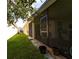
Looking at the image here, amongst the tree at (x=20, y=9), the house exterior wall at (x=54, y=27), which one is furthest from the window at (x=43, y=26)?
the tree at (x=20, y=9)

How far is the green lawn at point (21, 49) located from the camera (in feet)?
6.27

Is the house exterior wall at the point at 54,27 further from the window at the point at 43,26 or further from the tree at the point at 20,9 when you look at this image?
the tree at the point at 20,9

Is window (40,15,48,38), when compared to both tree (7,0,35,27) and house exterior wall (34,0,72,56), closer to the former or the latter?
house exterior wall (34,0,72,56)

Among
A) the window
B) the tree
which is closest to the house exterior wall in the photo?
the window

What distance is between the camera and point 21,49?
1.99m

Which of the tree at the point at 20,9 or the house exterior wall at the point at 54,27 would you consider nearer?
the tree at the point at 20,9

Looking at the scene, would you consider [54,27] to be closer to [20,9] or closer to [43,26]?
[43,26]

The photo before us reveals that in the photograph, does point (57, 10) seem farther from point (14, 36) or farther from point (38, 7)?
point (14, 36)

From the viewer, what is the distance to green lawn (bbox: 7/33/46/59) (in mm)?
1912

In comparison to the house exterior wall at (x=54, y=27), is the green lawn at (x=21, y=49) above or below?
below

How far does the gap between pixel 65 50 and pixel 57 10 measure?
0.74 meters

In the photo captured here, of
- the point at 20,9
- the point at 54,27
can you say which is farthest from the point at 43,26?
the point at 20,9
